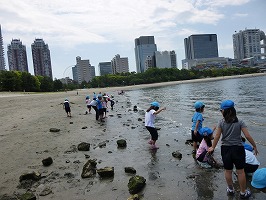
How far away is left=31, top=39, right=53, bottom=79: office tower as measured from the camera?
182 m

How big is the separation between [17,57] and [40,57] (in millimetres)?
15370

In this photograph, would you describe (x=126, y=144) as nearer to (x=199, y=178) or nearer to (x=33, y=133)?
(x=199, y=178)

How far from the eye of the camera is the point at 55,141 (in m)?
11.9

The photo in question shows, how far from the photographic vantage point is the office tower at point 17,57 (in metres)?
175

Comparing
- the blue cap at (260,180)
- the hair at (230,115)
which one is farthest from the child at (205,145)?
the hair at (230,115)

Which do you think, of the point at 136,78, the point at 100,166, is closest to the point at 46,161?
the point at 100,166

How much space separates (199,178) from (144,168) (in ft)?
6.04

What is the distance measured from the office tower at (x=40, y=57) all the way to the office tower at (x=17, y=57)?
6.94m

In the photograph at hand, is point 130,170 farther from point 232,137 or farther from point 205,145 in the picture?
point 232,137

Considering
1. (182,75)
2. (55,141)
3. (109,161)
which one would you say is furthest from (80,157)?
(182,75)

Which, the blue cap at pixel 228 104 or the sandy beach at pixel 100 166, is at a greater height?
the blue cap at pixel 228 104

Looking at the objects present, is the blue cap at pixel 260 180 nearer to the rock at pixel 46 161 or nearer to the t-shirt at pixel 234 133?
the t-shirt at pixel 234 133

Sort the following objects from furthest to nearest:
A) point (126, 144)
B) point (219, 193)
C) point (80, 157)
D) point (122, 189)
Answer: point (126, 144)
point (80, 157)
point (122, 189)
point (219, 193)

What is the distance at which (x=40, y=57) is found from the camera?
18375 centimetres
